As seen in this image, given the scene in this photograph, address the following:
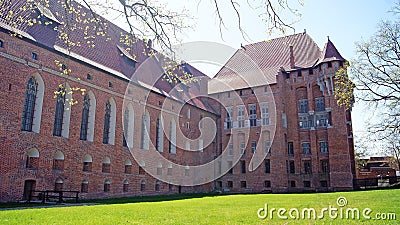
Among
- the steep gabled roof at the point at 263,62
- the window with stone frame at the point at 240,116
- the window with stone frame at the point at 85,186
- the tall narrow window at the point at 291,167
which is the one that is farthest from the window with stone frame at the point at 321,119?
the window with stone frame at the point at 85,186

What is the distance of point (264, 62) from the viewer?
112ft

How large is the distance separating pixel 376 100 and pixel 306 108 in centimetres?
1149

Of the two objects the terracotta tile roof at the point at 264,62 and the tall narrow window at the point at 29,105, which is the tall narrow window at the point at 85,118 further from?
the terracotta tile roof at the point at 264,62

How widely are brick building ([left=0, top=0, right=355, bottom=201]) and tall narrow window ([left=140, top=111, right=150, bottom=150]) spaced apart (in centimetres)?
9

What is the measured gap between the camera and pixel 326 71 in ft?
94.1

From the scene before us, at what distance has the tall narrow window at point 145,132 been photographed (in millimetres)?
23828

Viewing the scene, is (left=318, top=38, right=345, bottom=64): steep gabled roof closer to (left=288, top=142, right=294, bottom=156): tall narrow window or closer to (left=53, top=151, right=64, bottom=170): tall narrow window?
(left=288, top=142, right=294, bottom=156): tall narrow window

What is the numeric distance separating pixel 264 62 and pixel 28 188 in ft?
81.2

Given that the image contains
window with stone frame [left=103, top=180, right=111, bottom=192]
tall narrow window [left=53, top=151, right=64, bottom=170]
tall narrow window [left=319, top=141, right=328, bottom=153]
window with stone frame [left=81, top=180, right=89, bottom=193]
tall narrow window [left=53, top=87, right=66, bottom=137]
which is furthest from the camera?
tall narrow window [left=319, top=141, right=328, bottom=153]

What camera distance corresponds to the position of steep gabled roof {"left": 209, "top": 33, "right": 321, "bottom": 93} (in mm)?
31539

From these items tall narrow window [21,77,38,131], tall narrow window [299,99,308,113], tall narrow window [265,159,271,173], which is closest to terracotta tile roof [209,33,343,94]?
tall narrow window [299,99,308,113]

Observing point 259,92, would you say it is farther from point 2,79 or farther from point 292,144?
point 2,79

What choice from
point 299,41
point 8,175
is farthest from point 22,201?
point 299,41

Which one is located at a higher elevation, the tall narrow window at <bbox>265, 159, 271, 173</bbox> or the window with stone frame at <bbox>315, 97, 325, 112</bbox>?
the window with stone frame at <bbox>315, 97, 325, 112</bbox>
